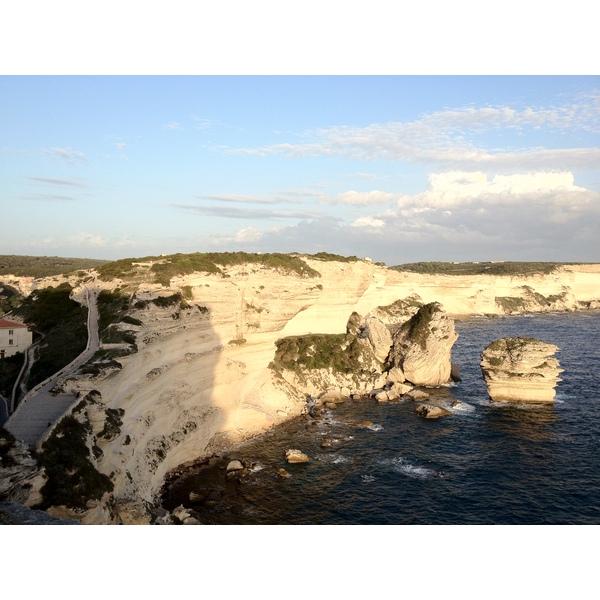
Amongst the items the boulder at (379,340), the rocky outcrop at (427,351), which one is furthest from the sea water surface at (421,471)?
the boulder at (379,340)

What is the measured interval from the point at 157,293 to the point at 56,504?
21523mm

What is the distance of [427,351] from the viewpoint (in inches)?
2159

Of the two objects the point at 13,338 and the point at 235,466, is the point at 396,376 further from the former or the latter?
the point at 13,338

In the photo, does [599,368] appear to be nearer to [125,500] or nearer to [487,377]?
[487,377]

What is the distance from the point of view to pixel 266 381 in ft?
151

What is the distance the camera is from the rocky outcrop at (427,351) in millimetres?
54875

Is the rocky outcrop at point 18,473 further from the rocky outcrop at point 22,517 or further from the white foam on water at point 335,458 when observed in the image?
the white foam on water at point 335,458

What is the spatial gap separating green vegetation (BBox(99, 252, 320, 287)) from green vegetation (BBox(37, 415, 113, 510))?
19.6 metres

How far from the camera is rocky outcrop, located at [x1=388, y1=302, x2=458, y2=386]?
5488 cm

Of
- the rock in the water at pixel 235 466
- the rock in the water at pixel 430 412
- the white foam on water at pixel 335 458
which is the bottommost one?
the rock in the water at pixel 235 466

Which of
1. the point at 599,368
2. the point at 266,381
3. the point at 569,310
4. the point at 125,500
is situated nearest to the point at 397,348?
the point at 266,381

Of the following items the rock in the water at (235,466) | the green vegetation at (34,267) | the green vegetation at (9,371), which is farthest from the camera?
the green vegetation at (34,267)

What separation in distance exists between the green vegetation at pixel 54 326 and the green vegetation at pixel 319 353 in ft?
63.7

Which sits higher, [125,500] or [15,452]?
[15,452]
